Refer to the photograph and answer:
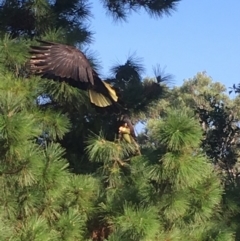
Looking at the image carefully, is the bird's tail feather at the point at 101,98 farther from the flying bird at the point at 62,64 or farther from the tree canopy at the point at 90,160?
the tree canopy at the point at 90,160

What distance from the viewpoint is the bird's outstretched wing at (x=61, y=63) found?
250 centimetres

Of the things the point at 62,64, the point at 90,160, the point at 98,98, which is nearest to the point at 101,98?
the point at 98,98

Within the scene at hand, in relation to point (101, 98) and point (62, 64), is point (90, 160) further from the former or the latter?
point (62, 64)

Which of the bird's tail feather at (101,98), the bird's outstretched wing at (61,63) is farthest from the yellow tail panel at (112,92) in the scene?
the bird's outstretched wing at (61,63)

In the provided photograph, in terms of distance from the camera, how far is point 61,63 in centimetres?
249

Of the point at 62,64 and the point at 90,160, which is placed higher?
the point at 62,64

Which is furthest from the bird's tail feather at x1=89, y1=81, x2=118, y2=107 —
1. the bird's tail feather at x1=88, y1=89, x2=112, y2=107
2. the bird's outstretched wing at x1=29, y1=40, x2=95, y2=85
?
the bird's outstretched wing at x1=29, y1=40, x2=95, y2=85

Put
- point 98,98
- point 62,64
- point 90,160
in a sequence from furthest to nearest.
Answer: point 90,160
point 98,98
point 62,64

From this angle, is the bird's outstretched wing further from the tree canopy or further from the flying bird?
the tree canopy

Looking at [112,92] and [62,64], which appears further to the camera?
[112,92]

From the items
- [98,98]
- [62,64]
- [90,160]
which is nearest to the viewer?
[62,64]

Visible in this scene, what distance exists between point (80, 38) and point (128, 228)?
1.43m

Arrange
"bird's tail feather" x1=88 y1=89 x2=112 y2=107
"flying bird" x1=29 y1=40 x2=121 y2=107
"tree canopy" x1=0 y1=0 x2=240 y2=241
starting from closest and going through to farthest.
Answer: "tree canopy" x1=0 y1=0 x2=240 y2=241, "flying bird" x1=29 y1=40 x2=121 y2=107, "bird's tail feather" x1=88 y1=89 x2=112 y2=107

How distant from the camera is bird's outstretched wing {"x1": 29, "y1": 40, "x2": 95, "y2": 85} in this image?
2496 millimetres
